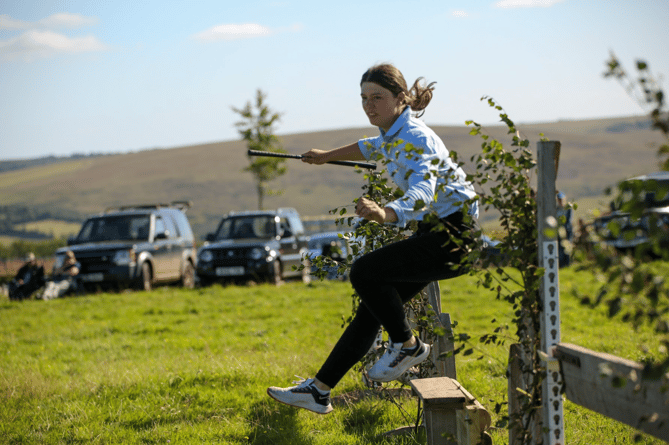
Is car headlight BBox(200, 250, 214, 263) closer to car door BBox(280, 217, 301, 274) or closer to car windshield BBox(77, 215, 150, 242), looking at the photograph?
car windshield BBox(77, 215, 150, 242)

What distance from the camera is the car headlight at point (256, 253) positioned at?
16.4 meters

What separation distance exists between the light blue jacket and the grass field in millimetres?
650

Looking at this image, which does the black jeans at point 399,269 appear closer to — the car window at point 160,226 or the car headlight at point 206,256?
the car headlight at point 206,256

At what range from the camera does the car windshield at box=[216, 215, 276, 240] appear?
1756cm

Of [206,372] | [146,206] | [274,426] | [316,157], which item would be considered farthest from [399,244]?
[146,206]

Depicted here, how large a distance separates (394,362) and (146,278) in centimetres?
1341

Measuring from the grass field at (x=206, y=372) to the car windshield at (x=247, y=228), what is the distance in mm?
4528

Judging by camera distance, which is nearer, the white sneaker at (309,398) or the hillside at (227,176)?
the white sneaker at (309,398)

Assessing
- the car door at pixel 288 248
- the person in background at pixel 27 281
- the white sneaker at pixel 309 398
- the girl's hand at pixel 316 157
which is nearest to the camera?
the white sneaker at pixel 309 398

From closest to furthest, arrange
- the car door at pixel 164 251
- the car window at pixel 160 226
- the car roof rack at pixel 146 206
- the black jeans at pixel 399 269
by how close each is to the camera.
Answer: the black jeans at pixel 399 269, the car door at pixel 164 251, the car window at pixel 160 226, the car roof rack at pixel 146 206

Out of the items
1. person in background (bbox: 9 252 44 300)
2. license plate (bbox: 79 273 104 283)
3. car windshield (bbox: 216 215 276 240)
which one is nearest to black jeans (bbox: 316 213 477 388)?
license plate (bbox: 79 273 104 283)

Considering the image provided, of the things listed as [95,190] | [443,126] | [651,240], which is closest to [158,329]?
[651,240]

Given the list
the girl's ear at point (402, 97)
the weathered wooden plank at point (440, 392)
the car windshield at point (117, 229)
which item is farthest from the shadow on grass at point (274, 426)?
the car windshield at point (117, 229)

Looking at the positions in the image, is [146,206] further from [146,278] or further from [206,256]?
[146,278]
